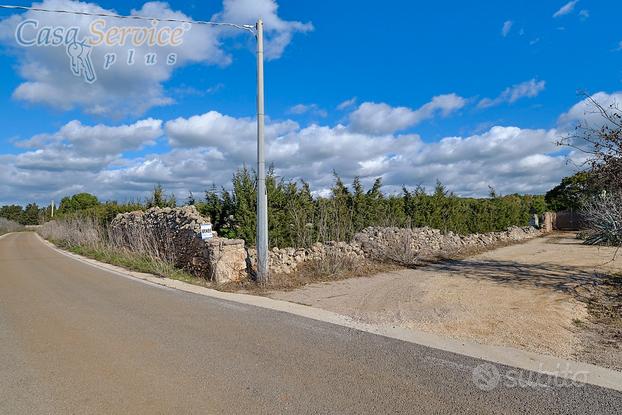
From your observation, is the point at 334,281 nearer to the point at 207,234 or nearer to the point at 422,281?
the point at 422,281

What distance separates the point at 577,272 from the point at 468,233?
11.8 m

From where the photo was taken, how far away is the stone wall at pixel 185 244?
11.6 meters

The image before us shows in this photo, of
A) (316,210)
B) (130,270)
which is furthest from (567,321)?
(130,270)

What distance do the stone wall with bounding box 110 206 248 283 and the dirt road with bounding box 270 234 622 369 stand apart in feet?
7.06

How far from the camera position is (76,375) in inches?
187

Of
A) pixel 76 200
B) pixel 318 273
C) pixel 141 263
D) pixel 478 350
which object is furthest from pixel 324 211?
pixel 76 200

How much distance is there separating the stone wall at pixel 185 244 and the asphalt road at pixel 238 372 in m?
3.82

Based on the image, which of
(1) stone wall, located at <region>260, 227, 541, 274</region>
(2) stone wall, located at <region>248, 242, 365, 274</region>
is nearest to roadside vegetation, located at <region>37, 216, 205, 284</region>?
(2) stone wall, located at <region>248, 242, 365, 274</region>

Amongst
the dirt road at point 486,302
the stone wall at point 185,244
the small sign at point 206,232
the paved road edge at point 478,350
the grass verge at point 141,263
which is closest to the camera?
the paved road edge at point 478,350

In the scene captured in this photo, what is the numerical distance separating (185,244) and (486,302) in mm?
9556

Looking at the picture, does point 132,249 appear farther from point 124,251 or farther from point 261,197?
point 261,197

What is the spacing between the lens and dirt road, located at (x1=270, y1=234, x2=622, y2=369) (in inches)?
246

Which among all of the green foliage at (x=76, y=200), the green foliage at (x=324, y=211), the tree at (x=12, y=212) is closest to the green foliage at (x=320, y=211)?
the green foliage at (x=324, y=211)

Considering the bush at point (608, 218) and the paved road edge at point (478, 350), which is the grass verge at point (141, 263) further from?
the bush at point (608, 218)
